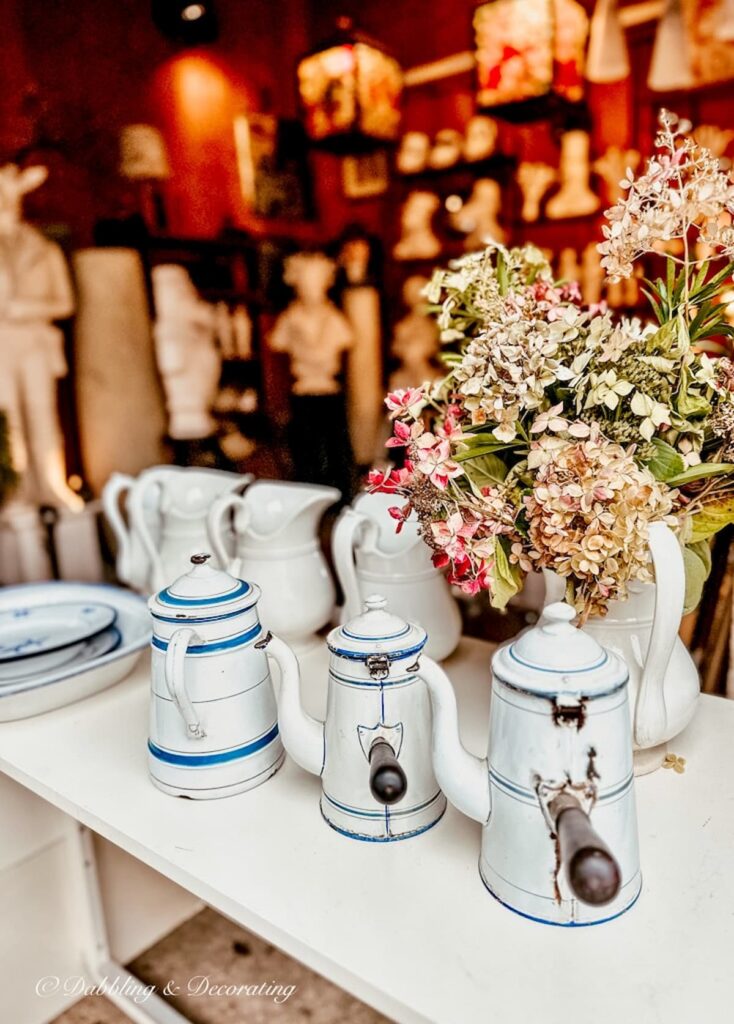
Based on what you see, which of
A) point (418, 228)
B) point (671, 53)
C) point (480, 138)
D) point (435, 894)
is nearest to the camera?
point (435, 894)

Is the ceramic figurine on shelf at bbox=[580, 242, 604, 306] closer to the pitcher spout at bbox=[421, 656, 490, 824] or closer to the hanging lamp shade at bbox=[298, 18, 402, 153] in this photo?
the hanging lamp shade at bbox=[298, 18, 402, 153]

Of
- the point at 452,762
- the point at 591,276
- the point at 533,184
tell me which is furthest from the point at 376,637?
the point at 533,184

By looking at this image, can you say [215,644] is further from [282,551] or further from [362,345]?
[362,345]

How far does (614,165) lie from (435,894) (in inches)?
50.5

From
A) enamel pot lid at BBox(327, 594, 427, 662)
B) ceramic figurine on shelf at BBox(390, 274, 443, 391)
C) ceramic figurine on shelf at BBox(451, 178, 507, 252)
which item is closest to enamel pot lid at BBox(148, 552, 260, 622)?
enamel pot lid at BBox(327, 594, 427, 662)

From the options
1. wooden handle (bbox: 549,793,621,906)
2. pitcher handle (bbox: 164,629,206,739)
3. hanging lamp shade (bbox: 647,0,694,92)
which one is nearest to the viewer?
wooden handle (bbox: 549,793,621,906)

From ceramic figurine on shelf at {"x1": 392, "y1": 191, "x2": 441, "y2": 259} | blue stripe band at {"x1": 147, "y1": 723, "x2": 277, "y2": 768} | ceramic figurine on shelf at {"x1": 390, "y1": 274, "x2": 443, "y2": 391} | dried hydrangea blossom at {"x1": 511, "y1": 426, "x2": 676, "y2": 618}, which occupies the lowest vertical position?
blue stripe band at {"x1": 147, "y1": 723, "x2": 277, "y2": 768}

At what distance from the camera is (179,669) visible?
841mm

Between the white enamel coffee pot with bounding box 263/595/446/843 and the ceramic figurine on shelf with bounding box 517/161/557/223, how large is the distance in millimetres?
1044

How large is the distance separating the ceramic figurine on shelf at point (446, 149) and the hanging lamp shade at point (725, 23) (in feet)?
1.64

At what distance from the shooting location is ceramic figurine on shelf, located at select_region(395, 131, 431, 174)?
165 cm

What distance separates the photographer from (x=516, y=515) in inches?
33.0

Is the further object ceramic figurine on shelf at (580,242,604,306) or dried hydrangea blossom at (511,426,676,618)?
ceramic figurine on shelf at (580,242,604,306)

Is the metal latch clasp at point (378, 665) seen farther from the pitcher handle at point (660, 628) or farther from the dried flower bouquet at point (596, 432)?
the pitcher handle at point (660, 628)
